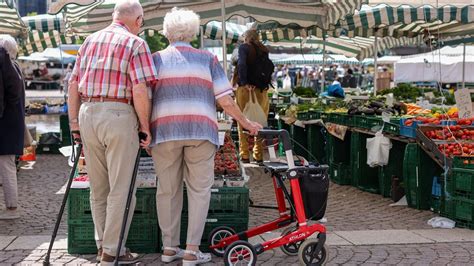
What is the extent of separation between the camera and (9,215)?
786cm

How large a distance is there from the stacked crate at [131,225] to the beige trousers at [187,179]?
1.50 feet

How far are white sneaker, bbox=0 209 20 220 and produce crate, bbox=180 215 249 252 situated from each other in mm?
2384

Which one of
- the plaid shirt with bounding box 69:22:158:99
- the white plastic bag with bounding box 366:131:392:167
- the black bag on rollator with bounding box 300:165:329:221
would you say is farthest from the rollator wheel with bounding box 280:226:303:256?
the white plastic bag with bounding box 366:131:392:167

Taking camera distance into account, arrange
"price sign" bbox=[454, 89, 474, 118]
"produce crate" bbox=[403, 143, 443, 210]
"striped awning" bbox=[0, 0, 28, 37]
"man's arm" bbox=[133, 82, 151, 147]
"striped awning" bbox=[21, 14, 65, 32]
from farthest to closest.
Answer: "striped awning" bbox=[21, 14, 65, 32], "striped awning" bbox=[0, 0, 28, 37], "price sign" bbox=[454, 89, 474, 118], "produce crate" bbox=[403, 143, 443, 210], "man's arm" bbox=[133, 82, 151, 147]

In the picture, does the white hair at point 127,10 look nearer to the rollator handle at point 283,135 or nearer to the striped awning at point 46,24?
the rollator handle at point 283,135

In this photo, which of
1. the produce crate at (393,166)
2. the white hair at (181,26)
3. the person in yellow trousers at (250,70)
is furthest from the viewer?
the person in yellow trousers at (250,70)

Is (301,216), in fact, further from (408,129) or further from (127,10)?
(408,129)

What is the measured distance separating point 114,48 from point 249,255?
182cm

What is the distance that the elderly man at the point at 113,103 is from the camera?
546cm

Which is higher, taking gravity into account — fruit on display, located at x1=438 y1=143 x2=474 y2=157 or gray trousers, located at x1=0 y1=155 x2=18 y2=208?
fruit on display, located at x1=438 y1=143 x2=474 y2=157

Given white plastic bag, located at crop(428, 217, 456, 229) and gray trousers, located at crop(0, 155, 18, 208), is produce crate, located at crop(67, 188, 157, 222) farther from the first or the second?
white plastic bag, located at crop(428, 217, 456, 229)

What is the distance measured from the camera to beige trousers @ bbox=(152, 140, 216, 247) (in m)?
5.71

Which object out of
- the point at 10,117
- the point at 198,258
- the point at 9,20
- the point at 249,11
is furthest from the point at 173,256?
the point at 9,20

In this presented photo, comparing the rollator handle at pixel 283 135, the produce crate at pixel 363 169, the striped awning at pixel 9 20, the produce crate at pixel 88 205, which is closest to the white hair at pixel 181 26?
the rollator handle at pixel 283 135
